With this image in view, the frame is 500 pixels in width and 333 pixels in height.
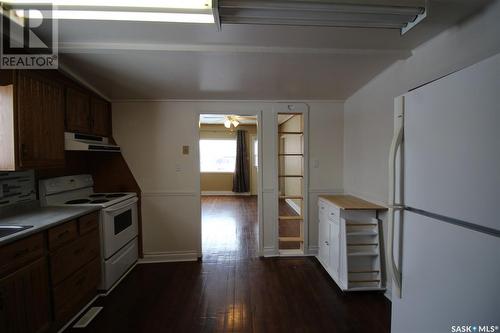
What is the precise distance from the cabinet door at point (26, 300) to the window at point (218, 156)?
599 centimetres

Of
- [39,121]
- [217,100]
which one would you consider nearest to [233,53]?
[217,100]

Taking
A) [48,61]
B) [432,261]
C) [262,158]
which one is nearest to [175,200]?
[262,158]

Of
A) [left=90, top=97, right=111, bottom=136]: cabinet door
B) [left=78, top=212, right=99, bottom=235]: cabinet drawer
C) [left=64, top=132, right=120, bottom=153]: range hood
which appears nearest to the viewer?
[left=78, top=212, right=99, bottom=235]: cabinet drawer

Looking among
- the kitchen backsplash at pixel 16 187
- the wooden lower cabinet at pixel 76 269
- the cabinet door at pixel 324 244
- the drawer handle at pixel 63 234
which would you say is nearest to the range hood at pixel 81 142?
the kitchen backsplash at pixel 16 187

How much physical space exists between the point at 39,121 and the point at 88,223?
959mm

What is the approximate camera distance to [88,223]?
190 cm

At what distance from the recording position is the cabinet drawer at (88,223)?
182 centimetres

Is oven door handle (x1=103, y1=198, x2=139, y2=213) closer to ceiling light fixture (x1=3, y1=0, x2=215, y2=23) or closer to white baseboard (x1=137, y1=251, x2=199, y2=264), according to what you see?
white baseboard (x1=137, y1=251, x2=199, y2=264)

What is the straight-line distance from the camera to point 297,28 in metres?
1.37

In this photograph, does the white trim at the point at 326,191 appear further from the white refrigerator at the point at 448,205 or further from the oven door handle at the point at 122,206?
the oven door handle at the point at 122,206

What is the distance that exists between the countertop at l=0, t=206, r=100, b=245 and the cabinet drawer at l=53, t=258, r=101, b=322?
1.65ft

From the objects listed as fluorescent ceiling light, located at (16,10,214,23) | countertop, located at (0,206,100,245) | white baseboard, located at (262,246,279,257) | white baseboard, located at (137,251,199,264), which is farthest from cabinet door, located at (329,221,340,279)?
countertop, located at (0,206,100,245)

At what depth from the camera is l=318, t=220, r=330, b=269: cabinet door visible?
243 centimetres

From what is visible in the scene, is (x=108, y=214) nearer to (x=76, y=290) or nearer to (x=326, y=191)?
(x=76, y=290)
